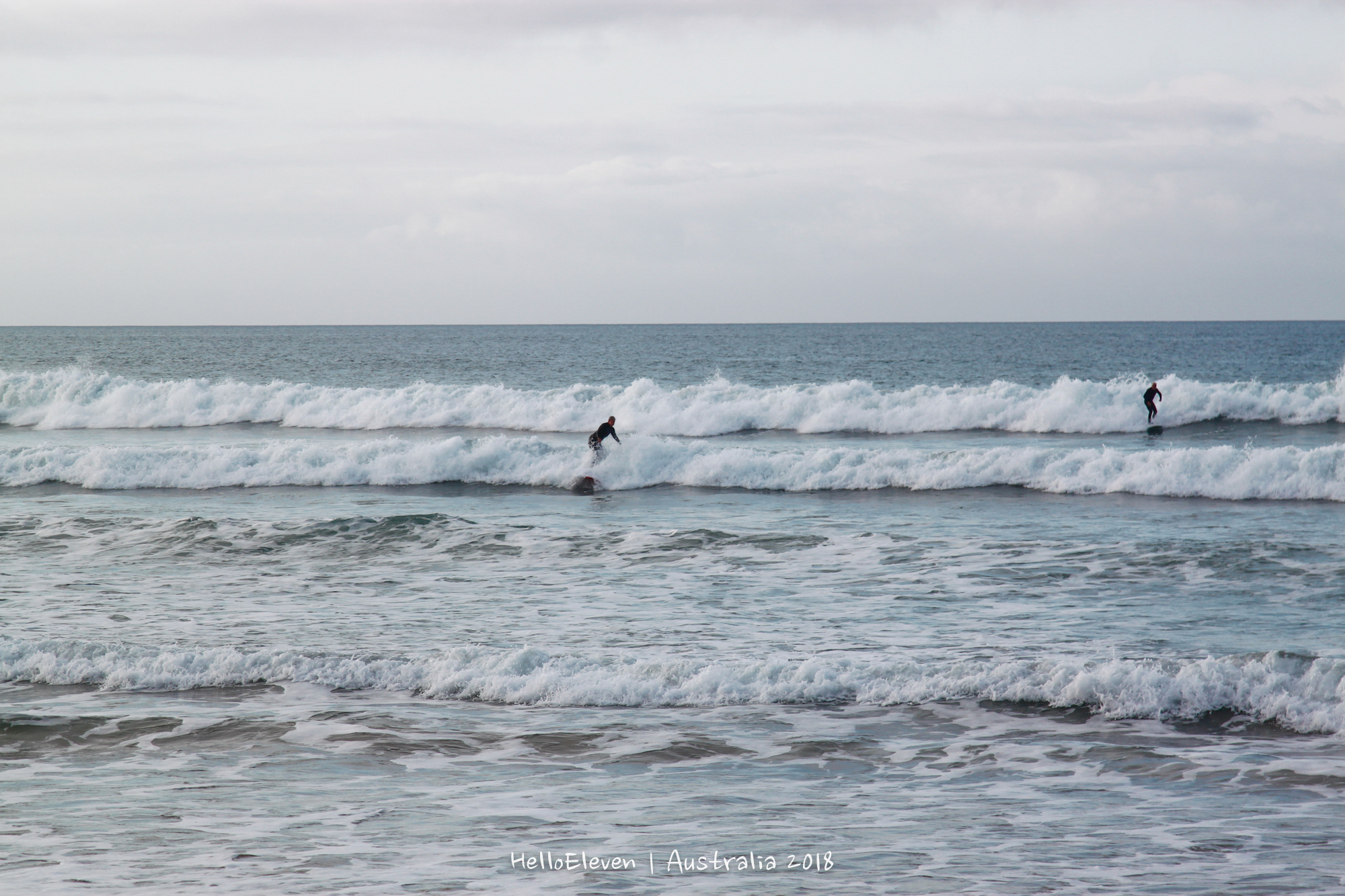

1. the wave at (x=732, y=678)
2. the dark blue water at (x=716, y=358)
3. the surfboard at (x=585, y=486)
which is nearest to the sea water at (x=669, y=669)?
the wave at (x=732, y=678)

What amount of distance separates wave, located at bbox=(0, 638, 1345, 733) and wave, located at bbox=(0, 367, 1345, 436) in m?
24.1

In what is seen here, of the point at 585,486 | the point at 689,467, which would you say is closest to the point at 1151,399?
the point at 689,467

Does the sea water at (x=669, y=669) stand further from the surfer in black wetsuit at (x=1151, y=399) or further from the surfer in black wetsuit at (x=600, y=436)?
the surfer in black wetsuit at (x=1151, y=399)

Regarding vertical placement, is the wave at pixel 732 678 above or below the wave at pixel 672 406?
below

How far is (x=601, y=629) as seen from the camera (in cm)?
1192

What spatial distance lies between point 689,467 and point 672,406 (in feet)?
41.4

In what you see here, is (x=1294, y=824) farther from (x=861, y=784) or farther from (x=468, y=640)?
(x=468, y=640)

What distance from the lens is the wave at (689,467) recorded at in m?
20.8

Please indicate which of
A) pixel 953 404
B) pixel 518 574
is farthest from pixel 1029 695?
pixel 953 404

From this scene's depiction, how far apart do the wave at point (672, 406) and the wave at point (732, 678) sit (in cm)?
2405

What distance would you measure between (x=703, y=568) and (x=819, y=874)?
9131mm

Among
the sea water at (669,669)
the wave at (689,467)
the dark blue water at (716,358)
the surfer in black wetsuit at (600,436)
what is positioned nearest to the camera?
the sea water at (669,669)

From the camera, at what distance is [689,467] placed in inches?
957

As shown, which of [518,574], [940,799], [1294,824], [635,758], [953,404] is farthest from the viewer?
[953,404]
